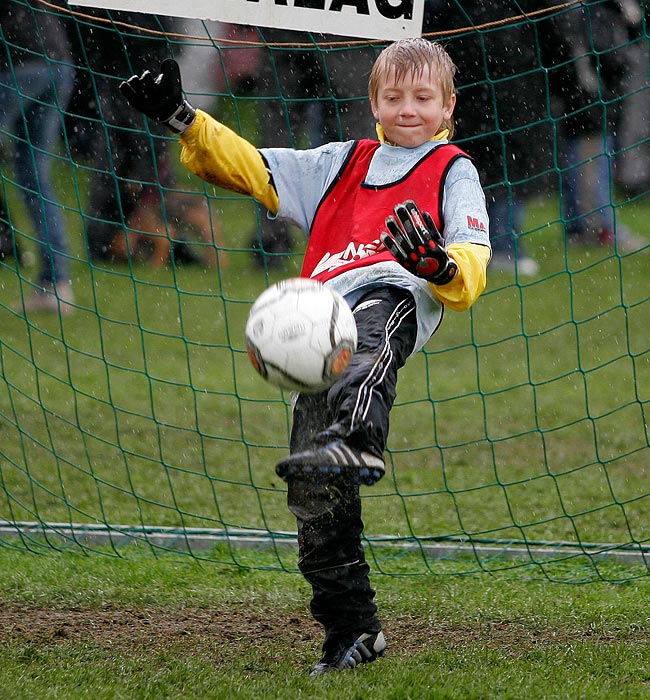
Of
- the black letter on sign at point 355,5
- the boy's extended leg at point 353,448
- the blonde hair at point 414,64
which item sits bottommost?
the boy's extended leg at point 353,448

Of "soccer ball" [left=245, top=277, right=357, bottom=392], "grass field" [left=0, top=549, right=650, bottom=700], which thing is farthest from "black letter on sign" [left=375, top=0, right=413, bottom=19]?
"grass field" [left=0, top=549, right=650, bottom=700]

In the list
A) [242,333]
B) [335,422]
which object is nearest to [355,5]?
[335,422]

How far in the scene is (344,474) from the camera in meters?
2.50

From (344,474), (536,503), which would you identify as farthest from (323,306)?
(536,503)

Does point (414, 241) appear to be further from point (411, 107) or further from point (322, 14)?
point (322, 14)

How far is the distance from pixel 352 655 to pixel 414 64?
63.8 inches

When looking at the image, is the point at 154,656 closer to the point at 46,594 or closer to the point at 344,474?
the point at 46,594

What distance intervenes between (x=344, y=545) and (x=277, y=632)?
1.94 ft

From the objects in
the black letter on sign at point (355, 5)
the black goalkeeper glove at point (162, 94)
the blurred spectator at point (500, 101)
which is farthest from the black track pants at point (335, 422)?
the blurred spectator at point (500, 101)

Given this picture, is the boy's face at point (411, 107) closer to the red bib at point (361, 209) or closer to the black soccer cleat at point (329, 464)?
the red bib at point (361, 209)

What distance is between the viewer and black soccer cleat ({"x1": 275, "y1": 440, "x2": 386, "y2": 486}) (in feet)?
8.04

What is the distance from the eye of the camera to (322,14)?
12.1 feet

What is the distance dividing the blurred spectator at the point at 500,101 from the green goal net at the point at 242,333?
0.9 inches

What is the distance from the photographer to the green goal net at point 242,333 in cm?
429
